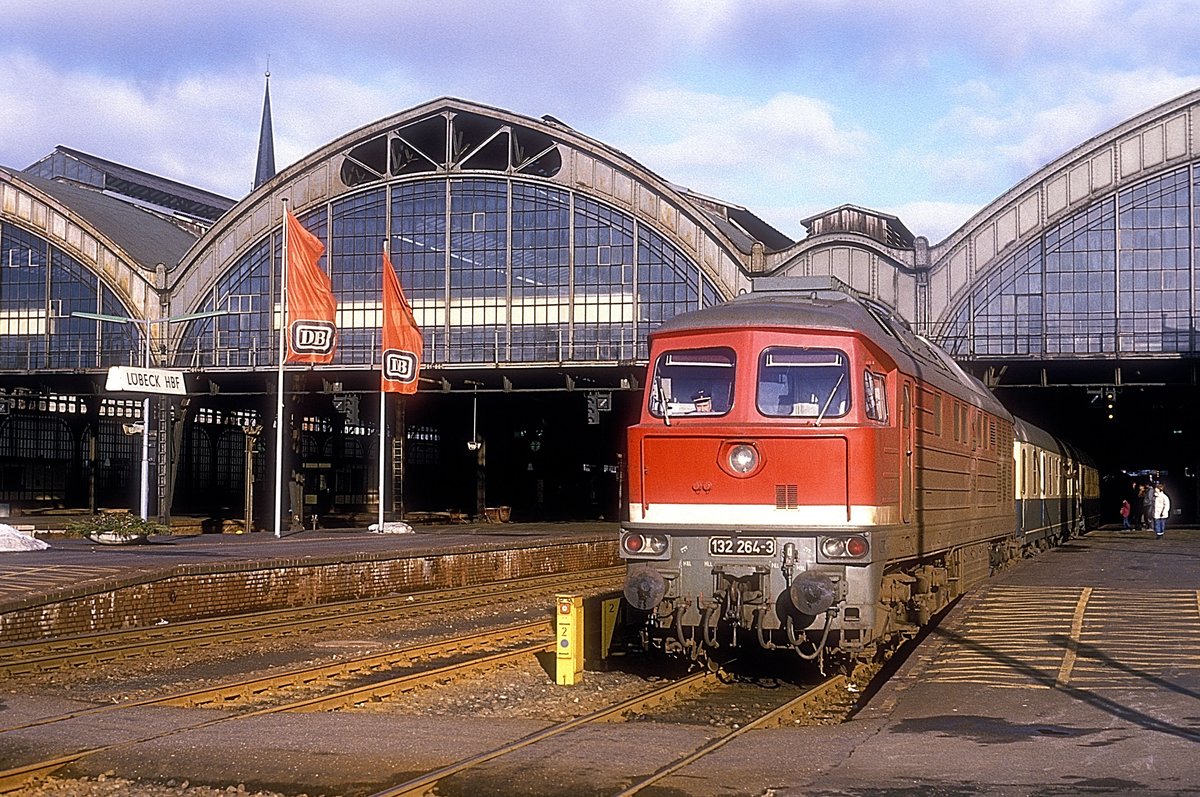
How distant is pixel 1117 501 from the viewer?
289 feet

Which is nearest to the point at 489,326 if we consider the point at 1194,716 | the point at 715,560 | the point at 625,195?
the point at 625,195

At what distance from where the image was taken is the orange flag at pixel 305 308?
41.4 metres

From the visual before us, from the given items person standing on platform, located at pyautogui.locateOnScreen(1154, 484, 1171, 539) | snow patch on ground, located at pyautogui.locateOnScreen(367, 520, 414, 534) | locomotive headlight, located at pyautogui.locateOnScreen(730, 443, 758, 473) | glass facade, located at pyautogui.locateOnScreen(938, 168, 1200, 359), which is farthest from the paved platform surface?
glass facade, located at pyautogui.locateOnScreen(938, 168, 1200, 359)

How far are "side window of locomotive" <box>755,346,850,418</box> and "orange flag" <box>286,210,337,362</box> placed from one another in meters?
27.6

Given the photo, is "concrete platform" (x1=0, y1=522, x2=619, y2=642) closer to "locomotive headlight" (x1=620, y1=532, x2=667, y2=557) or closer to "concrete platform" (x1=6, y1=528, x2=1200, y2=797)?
"concrete platform" (x1=6, y1=528, x2=1200, y2=797)

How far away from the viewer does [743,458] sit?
50.7ft

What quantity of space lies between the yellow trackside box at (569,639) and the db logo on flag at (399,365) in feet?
98.3

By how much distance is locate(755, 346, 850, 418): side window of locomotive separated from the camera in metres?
15.5

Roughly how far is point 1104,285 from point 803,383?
129ft

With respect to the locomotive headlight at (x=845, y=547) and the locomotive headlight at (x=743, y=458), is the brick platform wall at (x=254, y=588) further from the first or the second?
the locomotive headlight at (x=845, y=547)

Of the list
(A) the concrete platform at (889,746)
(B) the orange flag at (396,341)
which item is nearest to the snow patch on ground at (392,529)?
(B) the orange flag at (396,341)

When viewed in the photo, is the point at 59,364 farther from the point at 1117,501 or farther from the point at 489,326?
the point at 1117,501

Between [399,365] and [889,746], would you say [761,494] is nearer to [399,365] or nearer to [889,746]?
[889,746]

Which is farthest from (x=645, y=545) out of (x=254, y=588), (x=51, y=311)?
(x=51, y=311)
